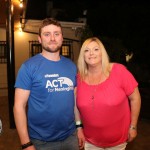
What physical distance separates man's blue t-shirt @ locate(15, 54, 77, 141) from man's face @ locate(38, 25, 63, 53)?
120 mm

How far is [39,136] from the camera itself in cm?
290

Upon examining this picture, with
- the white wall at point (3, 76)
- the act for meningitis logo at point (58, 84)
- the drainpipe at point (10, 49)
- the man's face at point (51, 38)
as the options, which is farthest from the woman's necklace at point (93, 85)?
the white wall at point (3, 76)

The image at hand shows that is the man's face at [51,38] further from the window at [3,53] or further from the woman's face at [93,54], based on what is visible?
the window at [3,53]

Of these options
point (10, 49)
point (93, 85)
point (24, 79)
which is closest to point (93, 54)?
point (93, 85)

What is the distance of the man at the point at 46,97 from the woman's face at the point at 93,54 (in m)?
0.25

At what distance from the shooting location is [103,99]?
302cm

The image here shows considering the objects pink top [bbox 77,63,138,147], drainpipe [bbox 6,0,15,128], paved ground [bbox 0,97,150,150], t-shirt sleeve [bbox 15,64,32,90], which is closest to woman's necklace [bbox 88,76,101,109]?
pink top [bbox 77,63,138,147]

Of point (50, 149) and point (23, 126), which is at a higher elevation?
point (23, 126)

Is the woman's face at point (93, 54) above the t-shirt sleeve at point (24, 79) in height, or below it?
above

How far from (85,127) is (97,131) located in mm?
152

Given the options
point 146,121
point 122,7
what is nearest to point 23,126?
point 146,121

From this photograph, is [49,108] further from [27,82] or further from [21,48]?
[21,48]

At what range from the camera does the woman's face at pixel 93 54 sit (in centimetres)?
314

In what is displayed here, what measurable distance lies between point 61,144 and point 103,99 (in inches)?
24.3
